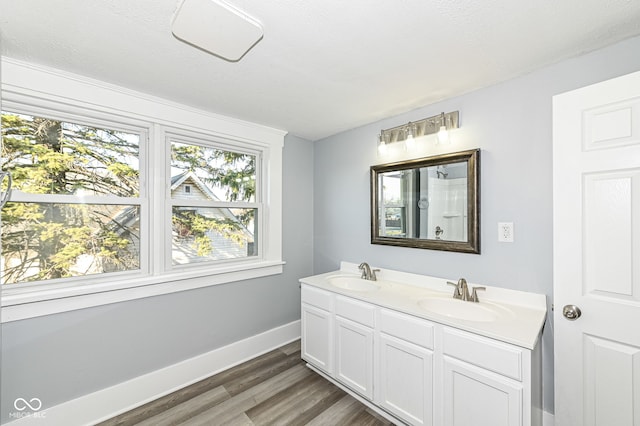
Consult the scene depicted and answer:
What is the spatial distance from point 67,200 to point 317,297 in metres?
1.90

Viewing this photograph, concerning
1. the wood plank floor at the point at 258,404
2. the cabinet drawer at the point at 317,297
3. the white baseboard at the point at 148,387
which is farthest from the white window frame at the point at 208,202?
the wood plank floor at the point at 258,404

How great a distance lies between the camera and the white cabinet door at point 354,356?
1.90 metres

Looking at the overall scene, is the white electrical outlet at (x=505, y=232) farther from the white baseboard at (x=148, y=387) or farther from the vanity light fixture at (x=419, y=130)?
the white baseboard at (x=148, y=387)

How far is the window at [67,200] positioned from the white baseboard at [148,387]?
0.82 meters

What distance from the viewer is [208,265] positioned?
7.93 ft

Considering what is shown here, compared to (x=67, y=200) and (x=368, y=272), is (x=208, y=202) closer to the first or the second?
(x=67, y=200)

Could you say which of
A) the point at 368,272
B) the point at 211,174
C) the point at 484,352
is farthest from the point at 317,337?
the point at 211,174

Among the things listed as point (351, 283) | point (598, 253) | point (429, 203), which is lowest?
Answer: point (351, 283)

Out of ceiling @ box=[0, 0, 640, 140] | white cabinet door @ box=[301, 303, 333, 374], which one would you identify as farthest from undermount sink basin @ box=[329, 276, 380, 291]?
ceiling @ box=[0, 0, 640, 140]

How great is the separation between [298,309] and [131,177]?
2.06 meters

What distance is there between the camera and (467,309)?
5.98 ft

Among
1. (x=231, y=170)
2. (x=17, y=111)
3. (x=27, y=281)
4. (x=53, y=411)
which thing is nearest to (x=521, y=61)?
(x=231, y=170)

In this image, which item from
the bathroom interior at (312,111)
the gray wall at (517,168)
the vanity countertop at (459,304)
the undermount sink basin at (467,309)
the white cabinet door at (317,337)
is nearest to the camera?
the bathroom interior at (312,111)

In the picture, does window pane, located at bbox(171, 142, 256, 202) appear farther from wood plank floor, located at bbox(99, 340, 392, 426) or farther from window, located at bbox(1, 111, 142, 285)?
wood plank floor, located at bbox(99, 340, 392, 426)
